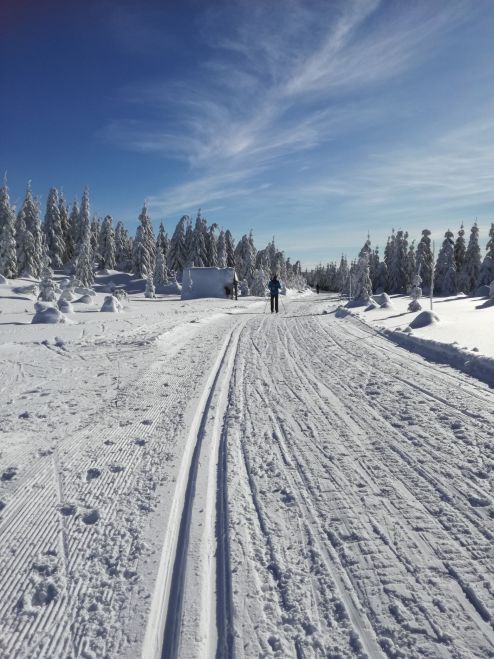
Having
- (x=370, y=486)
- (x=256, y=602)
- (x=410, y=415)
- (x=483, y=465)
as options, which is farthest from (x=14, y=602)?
(x=410, y=415)

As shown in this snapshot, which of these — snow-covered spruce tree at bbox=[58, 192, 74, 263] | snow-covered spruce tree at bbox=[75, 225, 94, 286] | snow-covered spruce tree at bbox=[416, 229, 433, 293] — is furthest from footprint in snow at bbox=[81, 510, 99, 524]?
snow-covered spruce tree at bbox=[58, 192, 74, 263]

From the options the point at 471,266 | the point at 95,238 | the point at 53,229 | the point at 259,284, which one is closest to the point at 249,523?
the point at 259,284

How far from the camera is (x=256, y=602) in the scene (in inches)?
83.1

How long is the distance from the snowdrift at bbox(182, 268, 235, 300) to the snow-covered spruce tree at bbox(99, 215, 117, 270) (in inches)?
1651

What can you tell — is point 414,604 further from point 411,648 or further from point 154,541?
point 154,541

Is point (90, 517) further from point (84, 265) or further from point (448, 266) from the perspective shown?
point (448, 266)

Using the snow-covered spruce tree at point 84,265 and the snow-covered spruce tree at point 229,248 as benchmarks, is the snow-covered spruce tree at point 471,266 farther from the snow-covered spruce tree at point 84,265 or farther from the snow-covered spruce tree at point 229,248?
the snow-covered spruce tree at point 84,265

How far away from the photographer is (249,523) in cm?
275

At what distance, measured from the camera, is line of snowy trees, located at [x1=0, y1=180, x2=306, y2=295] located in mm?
50438

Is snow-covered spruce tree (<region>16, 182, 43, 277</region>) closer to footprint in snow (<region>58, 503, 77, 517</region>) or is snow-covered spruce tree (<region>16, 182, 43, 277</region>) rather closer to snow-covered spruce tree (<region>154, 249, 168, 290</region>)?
snow-covered spruce tree (<region>154, 249, 168, 290</region>)

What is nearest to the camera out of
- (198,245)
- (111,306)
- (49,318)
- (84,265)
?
(49,318)

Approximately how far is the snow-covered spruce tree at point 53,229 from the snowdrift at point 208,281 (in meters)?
37.7

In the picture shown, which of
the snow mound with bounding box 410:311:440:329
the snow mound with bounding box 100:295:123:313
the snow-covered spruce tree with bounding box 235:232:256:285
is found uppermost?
the snow-covered spruce tree with bounding box 235:232:256:285

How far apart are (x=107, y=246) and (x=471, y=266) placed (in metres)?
60.0
